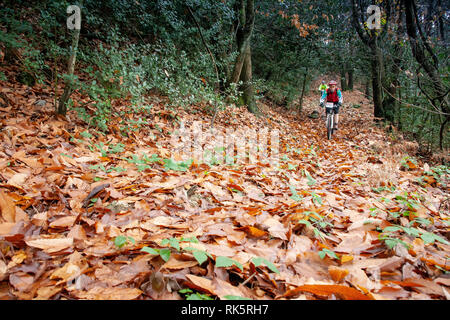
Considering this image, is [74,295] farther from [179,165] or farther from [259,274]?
[179,165]

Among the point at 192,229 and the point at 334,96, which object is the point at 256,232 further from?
the point at 334,96

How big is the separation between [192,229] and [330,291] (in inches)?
37.1

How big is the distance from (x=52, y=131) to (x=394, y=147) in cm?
729

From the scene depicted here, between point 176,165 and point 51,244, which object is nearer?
point 51,244

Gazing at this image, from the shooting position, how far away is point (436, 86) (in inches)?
255

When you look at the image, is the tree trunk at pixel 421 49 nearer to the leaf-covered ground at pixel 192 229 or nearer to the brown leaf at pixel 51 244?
the leaf-covered ground at pixel 192 229

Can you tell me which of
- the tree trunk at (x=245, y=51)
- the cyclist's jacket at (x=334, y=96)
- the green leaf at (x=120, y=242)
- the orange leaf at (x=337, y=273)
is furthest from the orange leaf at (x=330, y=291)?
the cyclist's jacket at (x=334, y=96)

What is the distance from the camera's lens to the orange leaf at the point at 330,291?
3.54 feet

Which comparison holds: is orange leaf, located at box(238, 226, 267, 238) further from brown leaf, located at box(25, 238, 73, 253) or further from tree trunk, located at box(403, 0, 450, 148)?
tree trunk, located at box(403, 0, 450, 148)

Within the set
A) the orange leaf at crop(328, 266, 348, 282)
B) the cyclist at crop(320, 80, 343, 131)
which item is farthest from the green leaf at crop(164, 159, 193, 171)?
the cyclist at crop(320, 80, 343, 131)

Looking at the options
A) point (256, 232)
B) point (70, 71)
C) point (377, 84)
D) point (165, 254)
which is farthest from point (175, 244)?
point (377, 84)

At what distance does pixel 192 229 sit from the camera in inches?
67.6

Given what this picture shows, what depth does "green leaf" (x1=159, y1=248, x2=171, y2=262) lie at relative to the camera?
1267 mm
